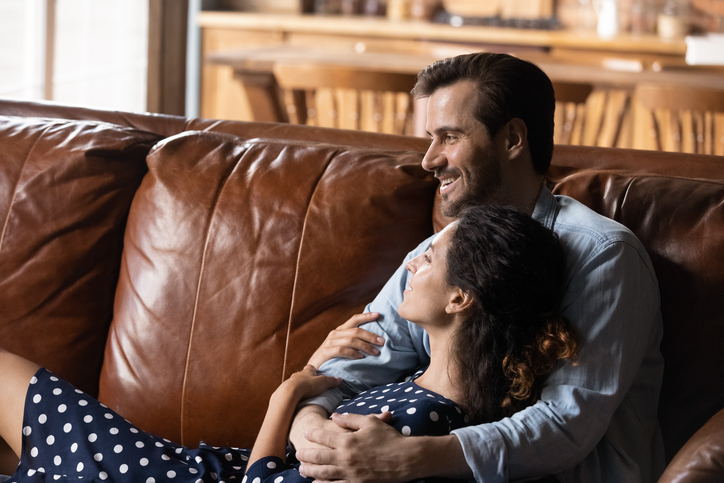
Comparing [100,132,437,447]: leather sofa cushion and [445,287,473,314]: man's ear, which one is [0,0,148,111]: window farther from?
[445,287,473,314]: man's ear

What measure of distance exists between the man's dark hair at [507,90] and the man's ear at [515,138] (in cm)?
1

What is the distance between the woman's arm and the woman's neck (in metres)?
0.19

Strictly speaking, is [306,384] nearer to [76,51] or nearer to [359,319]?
[359,319]

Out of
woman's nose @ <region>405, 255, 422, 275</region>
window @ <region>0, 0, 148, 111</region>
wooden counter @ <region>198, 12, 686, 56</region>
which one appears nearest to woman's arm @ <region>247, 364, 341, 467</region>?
woman's nose @ <region>405, 255, 422, 275</region>

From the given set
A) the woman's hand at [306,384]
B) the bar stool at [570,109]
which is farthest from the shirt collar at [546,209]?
the bar stool at [570,109]

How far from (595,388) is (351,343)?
451 millimetres

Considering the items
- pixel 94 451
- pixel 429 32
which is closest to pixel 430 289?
pixel 94 451

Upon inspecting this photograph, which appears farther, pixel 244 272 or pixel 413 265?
pixel 244 272

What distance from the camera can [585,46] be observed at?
4.68 m

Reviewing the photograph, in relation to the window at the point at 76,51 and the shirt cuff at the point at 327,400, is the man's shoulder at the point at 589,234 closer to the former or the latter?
the shirt cuff at the point at 327,400

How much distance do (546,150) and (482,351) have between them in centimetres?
43

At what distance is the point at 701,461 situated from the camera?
106 centimetres

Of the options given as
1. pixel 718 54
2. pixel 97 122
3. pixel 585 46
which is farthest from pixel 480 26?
pixel 97 122

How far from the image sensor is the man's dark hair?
1378 millimetres
